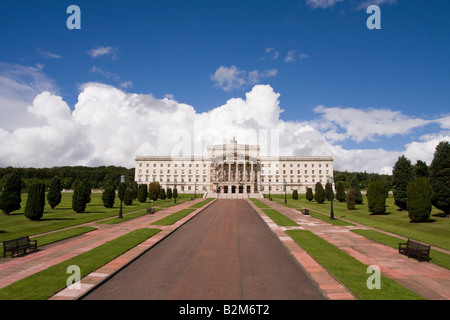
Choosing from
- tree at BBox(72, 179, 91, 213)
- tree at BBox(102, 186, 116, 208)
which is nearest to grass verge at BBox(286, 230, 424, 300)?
tree at BBox(72, 179, 91, 213)

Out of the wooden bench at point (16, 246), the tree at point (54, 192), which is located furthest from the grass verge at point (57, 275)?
the tree at point (54, 192)

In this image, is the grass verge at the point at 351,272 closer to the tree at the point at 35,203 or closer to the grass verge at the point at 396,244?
the grass verge at the point at 396,244

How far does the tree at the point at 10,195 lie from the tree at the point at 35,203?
7008mm

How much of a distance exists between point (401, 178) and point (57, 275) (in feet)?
149

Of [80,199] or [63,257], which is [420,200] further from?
[80,199]

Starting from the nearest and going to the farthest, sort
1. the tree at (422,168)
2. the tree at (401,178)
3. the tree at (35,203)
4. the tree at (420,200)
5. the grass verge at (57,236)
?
the grass verge at (57,236)
the tree at (420,200)
the tree at (35,203)
the tree at (422,168)
the tree at (401,178)

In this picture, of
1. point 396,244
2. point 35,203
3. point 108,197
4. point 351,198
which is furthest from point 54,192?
point 351,198

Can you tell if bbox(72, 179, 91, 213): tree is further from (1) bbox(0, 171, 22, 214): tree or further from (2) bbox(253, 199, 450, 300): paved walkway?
(2) bbox(253, 199, 450, 300): paved walkway

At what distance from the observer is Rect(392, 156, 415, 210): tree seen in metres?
41.2

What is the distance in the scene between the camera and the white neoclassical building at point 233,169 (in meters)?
123

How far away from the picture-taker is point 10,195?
35.6 metres
